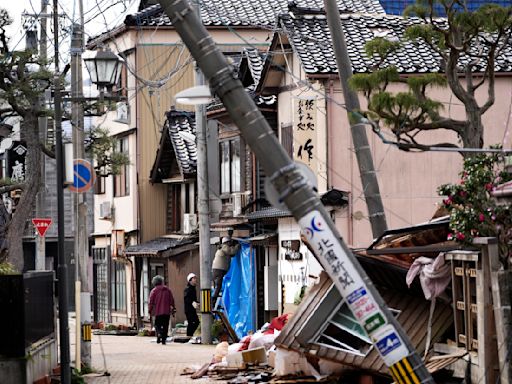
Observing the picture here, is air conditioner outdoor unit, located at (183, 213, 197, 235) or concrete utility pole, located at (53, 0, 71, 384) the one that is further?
air conditioner outdoor unit, located at (183, 213, 197, 235)

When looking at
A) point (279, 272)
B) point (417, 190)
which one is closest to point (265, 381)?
point (417, 190)

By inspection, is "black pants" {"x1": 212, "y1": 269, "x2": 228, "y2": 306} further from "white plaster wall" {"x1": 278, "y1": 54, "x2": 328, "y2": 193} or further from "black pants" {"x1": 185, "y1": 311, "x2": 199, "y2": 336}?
"white plaster wall" {"x1": 278, "y1": 54, "x2": 328, "y2": 193}

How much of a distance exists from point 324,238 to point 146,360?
1666 centimetres

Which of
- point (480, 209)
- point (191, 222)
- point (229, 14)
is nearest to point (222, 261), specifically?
point (191, 222)

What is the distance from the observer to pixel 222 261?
123 feet

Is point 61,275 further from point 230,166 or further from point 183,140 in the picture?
point 183,140

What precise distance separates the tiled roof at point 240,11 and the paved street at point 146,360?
16108mm

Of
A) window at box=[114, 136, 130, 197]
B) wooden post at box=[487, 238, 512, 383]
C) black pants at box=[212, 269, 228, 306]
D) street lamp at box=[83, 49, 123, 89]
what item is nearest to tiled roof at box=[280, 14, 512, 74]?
street lamp at box=[83, 49, 123, 89]

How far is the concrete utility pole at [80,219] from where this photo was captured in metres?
23.5

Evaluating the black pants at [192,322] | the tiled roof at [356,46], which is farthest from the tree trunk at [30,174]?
the black pants at [192,322]

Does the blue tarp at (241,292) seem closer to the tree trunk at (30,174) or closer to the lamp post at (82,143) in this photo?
the tree trunk at (30,174)

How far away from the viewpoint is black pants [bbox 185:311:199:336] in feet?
117

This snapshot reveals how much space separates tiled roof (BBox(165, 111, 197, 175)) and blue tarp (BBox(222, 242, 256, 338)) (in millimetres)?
6771

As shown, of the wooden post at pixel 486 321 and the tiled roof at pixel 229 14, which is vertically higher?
the tiled roof at pixel 229 14
